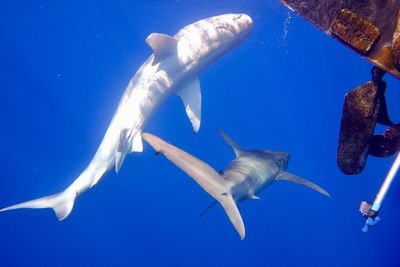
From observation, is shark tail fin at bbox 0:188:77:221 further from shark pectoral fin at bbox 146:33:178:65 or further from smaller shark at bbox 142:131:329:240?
smaller shark at bbox 142:131:329:240

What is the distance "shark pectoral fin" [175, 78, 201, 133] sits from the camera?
10.4m

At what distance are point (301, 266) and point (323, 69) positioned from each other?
55.5ft

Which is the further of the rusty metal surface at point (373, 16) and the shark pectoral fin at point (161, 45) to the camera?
the shark pectoral fin at point (161, 45)

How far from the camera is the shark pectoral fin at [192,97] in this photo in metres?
10.4

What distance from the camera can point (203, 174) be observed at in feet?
19.0

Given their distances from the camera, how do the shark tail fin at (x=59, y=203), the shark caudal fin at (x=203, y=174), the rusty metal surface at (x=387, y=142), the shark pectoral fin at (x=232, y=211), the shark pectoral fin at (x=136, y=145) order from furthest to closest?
the shark pectoral fin at (x=136, y=145)
the shark tail fin at (x=59, y=203)
the shark pectoral fin at (x=232, y=211)
the shark caudal fin at (x=203, y=174)
the rusty metal surface at (x=387, y=142)

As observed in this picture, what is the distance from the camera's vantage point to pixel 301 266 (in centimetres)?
2622

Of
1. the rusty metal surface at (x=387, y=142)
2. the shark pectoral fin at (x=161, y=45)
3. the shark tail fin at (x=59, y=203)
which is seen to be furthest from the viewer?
Result: the shark tail fin at (x=59, y=203)

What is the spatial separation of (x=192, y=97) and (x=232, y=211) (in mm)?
5351

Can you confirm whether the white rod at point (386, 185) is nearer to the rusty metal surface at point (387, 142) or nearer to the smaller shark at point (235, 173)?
the rusty metal surface at point (387, 142)

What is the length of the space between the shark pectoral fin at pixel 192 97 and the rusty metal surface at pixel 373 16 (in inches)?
259

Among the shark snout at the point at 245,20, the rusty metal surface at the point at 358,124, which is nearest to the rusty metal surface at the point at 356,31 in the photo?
the rusty metal surface at the point at 358,124

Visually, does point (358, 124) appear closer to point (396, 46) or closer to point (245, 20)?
point (396, 46)

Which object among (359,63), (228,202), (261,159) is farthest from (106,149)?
(359,63)
